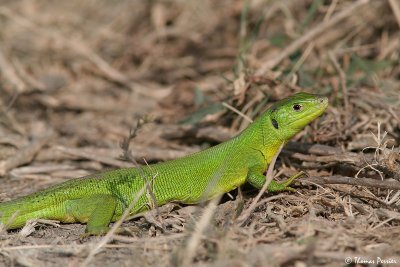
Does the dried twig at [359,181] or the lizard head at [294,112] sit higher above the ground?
the lizard head at [294,112]

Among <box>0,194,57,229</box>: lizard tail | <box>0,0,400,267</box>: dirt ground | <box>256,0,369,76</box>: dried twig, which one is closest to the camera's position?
<box>0,0,400,267</box>: dirt ground

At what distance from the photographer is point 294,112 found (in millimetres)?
4445

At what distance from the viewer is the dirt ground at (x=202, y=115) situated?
354 centimetres

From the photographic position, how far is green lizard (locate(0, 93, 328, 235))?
428cm

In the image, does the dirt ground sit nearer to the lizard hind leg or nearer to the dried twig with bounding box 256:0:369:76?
the dried twig with bounding box 256:0:369:76

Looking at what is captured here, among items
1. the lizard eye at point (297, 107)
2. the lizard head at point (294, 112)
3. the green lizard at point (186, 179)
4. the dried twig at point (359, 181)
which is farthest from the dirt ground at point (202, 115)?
the lizard eye at point (297, 107)

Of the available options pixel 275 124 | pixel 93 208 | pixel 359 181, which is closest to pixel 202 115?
pixel 275 124

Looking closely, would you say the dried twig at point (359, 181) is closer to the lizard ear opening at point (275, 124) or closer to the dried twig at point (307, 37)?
the lizard ear opening at point (275, 124)

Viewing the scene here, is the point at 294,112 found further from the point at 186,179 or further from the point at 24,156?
the point at 24,156

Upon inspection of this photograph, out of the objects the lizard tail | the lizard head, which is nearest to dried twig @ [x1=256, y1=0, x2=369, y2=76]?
the lizard head

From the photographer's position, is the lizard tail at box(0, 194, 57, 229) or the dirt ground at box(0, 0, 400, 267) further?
the lizard tail at box(0, 194, 57, 229)

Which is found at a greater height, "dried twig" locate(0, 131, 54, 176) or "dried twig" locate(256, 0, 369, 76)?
"dried twig" locate(256, 0, 369, 76)

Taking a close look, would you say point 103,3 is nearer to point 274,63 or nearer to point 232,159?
point 274,63

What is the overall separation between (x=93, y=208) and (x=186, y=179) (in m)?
0.83
